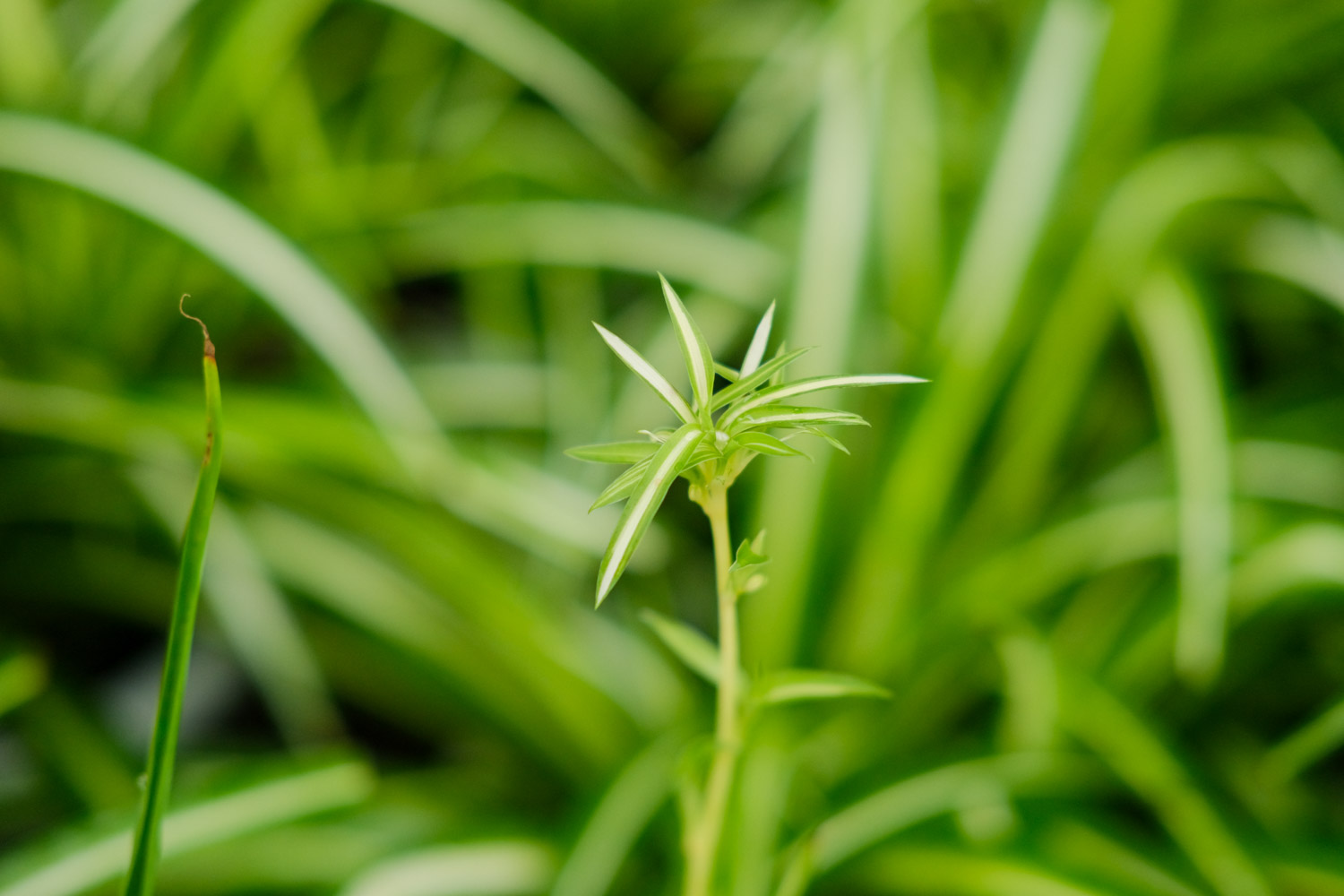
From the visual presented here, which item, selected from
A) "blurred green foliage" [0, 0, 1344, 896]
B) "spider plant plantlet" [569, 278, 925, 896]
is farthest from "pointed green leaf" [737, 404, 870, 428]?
"blurred green foliage" [0, 0, 1344, 896]

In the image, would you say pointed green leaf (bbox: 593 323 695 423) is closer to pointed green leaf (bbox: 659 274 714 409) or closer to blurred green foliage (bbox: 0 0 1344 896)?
pointed green leaf (bbox: 659 274 714 409)

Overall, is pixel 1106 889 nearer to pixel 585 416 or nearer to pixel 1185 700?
pixel 1185 700

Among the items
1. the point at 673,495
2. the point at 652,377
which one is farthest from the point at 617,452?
the point at 673,495

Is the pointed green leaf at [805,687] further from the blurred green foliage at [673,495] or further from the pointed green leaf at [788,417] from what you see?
the blurred green foliage at [673,495]

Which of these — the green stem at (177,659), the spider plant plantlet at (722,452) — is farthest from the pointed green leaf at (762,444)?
the green stem at (177,659)

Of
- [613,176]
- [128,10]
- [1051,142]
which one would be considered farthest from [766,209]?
[128,10]

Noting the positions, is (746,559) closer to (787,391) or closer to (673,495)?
(787,391)
